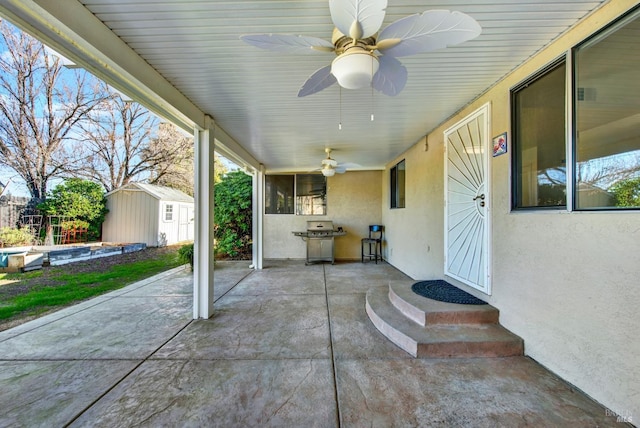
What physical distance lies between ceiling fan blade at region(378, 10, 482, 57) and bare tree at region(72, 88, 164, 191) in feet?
43.2

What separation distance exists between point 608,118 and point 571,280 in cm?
121

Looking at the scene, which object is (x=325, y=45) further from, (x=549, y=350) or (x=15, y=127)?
(x=15, y=127)

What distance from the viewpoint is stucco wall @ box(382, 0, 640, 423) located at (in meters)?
1.58

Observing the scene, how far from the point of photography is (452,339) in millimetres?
2383

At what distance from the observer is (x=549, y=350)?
209 cm

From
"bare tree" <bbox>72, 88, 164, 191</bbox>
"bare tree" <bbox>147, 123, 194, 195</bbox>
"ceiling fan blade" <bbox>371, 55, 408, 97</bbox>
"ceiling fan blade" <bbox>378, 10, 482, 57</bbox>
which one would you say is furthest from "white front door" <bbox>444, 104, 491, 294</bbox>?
"bare tree" <bbox>72, 88, 164, 191</bbox>

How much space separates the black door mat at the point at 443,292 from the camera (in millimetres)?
2909

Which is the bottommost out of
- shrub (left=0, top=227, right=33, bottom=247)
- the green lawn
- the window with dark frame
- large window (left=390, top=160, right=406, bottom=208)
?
the green lawn

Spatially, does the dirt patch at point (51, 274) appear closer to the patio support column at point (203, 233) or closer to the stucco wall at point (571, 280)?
the patio support column at point (203, 233)

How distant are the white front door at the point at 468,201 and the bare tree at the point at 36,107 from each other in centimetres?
1335

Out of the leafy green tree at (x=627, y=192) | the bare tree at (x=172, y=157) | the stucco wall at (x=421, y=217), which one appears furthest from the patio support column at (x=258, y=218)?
the bare tree at (x=172, y=157)

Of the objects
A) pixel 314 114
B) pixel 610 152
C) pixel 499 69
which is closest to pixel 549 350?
pixel 610 152

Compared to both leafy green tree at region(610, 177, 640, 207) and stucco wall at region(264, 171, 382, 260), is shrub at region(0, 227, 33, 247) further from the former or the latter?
leafy green tree at region(610, 177, 640, 207)

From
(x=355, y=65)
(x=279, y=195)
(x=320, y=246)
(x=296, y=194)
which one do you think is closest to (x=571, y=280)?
(x=355, y=65)
